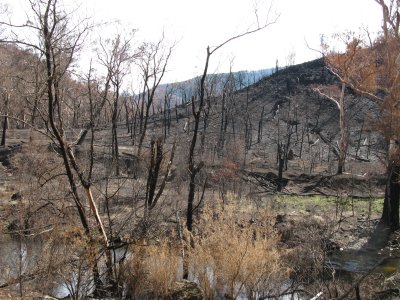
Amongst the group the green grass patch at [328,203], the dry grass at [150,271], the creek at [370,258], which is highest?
the dry grass at [150,271]

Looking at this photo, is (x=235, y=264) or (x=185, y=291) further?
(x=185, y=291)

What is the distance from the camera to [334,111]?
6306 cm

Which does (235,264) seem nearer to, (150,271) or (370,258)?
(150,271)

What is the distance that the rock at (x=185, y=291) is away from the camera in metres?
11.2

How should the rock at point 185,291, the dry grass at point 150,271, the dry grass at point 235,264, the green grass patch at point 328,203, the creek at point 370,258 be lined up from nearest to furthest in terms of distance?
the dry grass at point 235,264
the rock at point 185,291
the dry grass at point 150,271
the creek at point 370,258
the green grass patch at point 328,203

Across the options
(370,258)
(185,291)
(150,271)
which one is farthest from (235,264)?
(370,258)

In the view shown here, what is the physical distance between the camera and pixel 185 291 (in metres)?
11.3

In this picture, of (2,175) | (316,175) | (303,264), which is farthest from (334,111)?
(303,264)

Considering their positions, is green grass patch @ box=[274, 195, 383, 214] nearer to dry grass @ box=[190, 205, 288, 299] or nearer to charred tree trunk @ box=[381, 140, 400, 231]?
charred tree trunk @ box=[381, 140, 400, 231]

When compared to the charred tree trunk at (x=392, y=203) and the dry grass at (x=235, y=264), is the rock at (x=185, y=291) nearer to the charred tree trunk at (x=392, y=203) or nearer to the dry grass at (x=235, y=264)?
the dry grass at (x=235, y=264)

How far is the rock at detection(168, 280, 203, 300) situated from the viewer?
36.8ft

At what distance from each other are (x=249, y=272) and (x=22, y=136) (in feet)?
132

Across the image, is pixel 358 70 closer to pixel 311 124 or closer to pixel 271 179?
pixel 271 179

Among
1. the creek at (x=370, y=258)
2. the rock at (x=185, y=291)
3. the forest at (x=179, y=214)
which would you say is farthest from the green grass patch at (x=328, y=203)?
the rock at (x=185, y=291)
